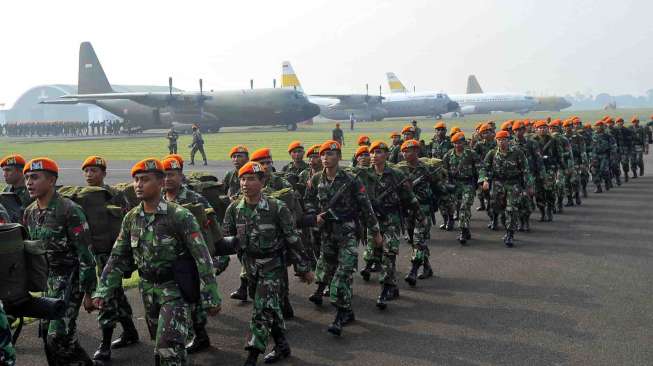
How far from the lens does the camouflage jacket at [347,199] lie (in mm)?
7762

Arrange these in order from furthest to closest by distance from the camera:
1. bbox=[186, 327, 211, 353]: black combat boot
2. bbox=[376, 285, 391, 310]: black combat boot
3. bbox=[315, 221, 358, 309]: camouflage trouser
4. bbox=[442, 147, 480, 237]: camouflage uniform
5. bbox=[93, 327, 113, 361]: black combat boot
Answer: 1. bbox=[442, 147, 480, 237]: camouflage uniform
2. bbox=[376, 285, 391, 310]: black combat boot
3. bbox=[315, 221, 358, 309]: camouflage trouser
4. bbox=[186, 327, 211, 353]: black combat boot
5. bbox=[93, 327, 113, 361]: black combat boot

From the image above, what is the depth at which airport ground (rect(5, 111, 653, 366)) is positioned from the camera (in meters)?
6.57

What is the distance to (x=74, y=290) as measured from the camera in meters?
6.14

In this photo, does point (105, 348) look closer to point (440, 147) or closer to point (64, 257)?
point (64, 257)

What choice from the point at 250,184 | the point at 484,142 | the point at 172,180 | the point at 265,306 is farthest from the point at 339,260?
the point at 484,142

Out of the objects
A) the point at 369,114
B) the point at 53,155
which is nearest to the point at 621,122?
the point at 53,155

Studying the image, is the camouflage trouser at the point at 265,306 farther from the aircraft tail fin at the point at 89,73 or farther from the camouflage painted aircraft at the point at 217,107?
the aircraft tail fin at the point at 89,73

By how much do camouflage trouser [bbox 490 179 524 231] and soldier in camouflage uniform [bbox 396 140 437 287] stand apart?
1971mm

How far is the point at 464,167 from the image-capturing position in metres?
13.2

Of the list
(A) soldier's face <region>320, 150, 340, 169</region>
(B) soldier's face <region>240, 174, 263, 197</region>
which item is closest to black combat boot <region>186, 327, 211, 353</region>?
(B) soldier's face <region>240, 174, 263, 197</region>

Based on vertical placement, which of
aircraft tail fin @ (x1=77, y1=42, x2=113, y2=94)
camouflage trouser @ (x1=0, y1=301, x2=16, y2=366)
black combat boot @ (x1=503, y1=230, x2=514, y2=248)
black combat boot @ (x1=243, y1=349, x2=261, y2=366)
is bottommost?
black combat boot @ (x1=243, y1=349, x2=261, y2=366)

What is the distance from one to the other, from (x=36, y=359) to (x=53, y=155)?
3711 cm

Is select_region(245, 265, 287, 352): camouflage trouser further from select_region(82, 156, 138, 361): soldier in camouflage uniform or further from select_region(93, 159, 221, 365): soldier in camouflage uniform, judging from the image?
select_region(82, 156, 138, 361): soldier in camouflage uniform

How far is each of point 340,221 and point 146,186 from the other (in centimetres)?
299
